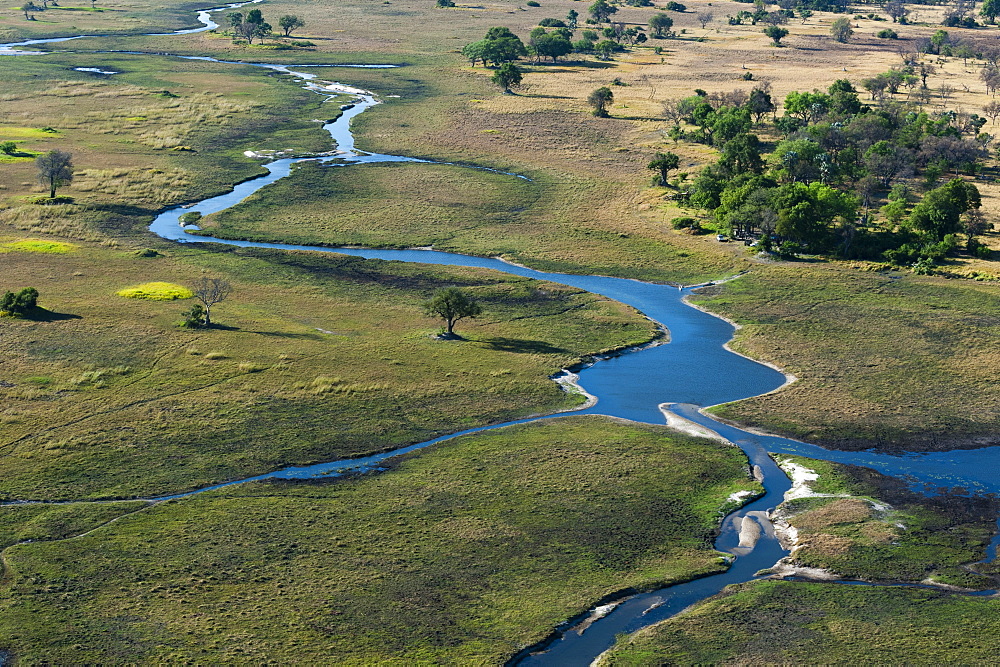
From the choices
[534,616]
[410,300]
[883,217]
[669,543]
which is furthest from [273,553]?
[883,217]

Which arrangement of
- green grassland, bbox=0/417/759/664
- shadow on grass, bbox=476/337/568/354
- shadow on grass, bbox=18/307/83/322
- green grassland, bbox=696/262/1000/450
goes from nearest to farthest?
green grassland, bbox=0/417/759/664 → green grassland, bbox=696/262/1000/450 → shadow on grass, bbox=476/337/568/354 → shadow on grass, bbox=18/307/83/322

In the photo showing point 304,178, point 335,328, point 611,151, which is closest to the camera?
point 335,328

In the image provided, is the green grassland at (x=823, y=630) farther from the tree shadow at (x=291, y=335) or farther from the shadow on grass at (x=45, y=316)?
the shadow on grass at (x=45, y=316)

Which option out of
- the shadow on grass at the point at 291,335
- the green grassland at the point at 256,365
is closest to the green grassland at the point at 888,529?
the green grassland at the point at 256,365

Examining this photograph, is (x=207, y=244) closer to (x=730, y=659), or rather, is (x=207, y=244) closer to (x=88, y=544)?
(x=88, y=544)

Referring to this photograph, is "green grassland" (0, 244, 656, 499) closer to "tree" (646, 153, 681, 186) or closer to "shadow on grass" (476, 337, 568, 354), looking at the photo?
"shadow on grass" (476, 337, 568, 354)

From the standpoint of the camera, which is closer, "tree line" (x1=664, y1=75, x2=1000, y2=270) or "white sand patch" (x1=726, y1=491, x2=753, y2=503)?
"white sand patch" (x1=726, y1=491, x2=753, y2=503)

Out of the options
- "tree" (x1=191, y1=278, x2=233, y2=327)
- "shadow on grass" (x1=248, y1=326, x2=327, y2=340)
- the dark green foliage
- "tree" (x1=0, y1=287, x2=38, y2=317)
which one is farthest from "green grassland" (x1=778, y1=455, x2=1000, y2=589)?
"tree" (x1=0, y1=287, x2=38, y2=317)
